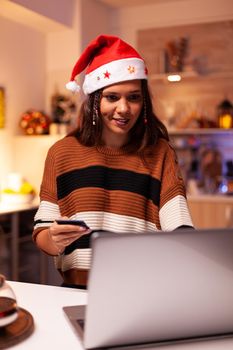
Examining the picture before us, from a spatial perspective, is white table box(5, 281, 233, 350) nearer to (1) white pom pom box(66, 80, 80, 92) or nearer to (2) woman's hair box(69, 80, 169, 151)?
(2) woman's hair box(69, 80, 169, 151)

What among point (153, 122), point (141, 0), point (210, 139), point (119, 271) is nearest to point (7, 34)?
point (141, 0)

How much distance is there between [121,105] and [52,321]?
68 centimetres

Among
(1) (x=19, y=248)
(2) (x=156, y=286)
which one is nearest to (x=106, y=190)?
(2) (x=156, y=286)

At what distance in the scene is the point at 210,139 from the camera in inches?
171

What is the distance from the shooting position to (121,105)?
4.59 feet

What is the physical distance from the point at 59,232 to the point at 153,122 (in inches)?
22.9

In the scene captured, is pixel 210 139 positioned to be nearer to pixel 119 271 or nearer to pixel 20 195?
pixel 20 195

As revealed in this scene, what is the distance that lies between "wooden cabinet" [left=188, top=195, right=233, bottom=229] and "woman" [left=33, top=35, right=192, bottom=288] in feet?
7.99

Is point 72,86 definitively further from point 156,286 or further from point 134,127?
point 156,286

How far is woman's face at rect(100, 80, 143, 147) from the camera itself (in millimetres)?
1410

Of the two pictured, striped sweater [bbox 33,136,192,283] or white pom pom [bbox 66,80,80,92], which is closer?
striped sweater [bbox 33,136,192,283]

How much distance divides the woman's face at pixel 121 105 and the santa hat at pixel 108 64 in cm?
3

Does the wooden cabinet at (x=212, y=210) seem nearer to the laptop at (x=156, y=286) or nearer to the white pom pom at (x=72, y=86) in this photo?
the white pom pom at (x=72, y=86)

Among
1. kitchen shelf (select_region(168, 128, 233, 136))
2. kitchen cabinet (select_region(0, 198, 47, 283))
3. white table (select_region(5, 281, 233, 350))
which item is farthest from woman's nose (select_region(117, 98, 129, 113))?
kitchen shelf (select_region(168, 128, 233, 136))
